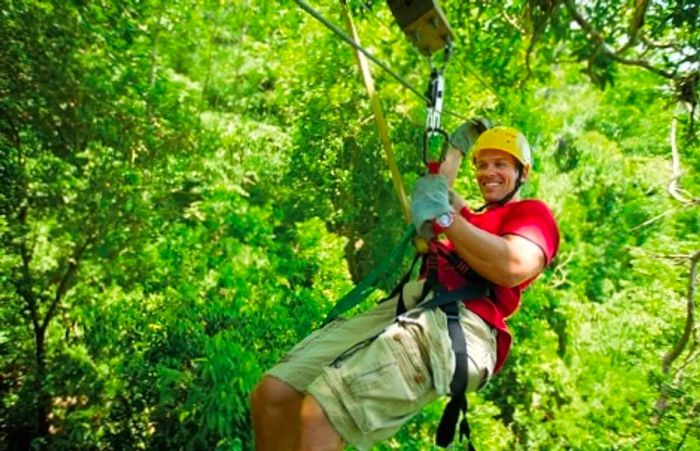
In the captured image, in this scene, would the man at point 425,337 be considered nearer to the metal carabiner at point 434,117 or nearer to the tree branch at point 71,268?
the metal carabiner at point 434,117

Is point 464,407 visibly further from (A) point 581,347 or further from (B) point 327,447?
(A) point 581,347

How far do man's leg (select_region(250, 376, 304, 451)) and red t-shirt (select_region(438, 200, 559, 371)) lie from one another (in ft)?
2.32

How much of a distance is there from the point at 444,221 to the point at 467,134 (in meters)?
0.90

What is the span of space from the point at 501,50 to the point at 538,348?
5.17 metres

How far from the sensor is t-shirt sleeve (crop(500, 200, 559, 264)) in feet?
5.95

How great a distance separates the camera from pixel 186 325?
3516 millimetres

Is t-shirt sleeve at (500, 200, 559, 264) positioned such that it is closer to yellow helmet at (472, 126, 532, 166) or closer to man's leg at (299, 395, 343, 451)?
yellow helmet at (472, 126, 532, 166)

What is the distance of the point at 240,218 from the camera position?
4.19 m

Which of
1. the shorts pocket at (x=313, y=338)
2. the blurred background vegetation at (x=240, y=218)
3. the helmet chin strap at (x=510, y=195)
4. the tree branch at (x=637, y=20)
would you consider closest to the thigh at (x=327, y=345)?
the shorts pocket at (x=313, y=338)

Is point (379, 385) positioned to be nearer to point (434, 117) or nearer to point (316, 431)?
point (316, 431)

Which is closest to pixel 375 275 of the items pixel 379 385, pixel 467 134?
pixel 379 385

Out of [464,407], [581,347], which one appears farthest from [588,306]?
[464,407]

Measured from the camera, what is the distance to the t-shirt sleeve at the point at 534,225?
182cm

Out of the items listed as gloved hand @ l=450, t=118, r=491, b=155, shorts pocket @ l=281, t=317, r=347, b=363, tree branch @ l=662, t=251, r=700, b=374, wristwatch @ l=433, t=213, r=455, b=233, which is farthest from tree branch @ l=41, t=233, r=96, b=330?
tree branch @ l=662, t=251, r=700, b=374
